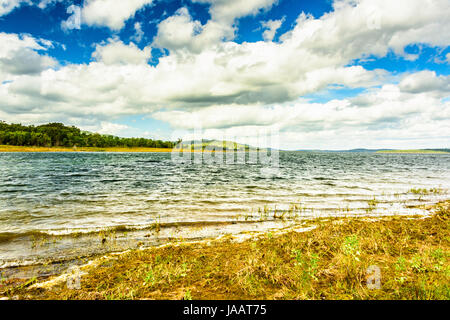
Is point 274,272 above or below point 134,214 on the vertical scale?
above

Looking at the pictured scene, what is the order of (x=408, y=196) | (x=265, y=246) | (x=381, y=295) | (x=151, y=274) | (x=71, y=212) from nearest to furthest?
(x=381, y=295)
(x=151, y=274)
(x=265, y=246)
(x=71, y=212)
(x=408, y=196)

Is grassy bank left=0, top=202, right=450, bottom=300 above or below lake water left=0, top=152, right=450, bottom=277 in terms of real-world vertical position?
above

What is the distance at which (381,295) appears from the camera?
484cm

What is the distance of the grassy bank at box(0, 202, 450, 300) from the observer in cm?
509

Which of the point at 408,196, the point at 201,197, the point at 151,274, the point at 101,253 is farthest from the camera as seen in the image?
the point at 408,196

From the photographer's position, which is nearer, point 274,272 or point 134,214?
point 274,272

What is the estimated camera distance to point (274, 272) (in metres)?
5.89

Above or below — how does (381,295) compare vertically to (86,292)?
above

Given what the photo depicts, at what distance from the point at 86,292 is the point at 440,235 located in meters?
12.1

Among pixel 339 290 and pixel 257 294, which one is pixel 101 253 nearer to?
pixel 257 294
